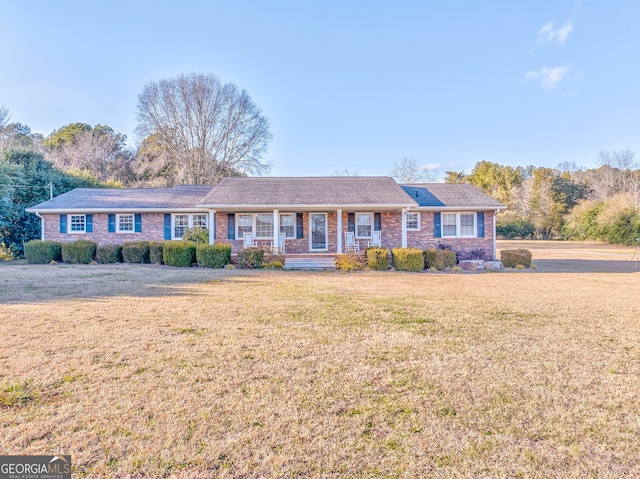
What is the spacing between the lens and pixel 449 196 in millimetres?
18500

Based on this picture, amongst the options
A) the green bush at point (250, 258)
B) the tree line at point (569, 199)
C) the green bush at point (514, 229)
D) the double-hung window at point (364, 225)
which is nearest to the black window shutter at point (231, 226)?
→ the green bush at point (250, 258)

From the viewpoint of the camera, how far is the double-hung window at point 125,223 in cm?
1762

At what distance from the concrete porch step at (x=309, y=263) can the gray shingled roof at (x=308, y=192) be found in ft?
7.97

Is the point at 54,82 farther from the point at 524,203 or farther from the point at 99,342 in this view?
the point at 524,203

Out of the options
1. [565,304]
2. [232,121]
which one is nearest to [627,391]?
[565,304]

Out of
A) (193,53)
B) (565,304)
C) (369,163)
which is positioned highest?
(193,53)

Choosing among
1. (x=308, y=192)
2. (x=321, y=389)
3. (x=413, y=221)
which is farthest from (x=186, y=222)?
(x=321, y=389)

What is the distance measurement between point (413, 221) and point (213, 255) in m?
9.89

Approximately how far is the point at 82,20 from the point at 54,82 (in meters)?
10.2

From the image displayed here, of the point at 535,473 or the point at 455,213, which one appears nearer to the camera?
the point at 535,473

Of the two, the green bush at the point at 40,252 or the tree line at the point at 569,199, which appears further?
the tree line at the point at 569,199

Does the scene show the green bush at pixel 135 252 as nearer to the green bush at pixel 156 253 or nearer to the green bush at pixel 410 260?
the green bush at pixel 156 253

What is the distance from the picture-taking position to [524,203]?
43281 millimetres

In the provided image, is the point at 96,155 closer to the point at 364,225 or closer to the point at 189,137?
the point at 189,137
